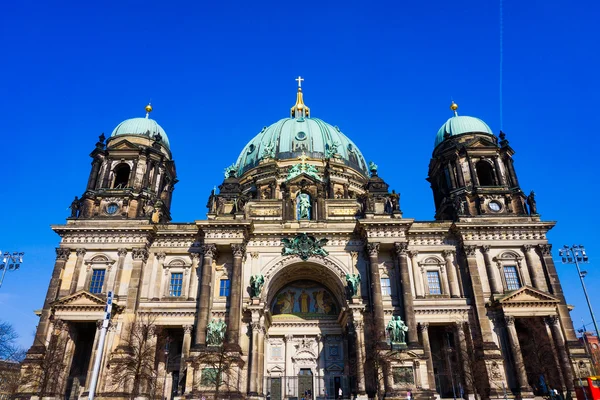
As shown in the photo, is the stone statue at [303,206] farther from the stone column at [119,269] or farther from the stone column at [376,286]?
the stone column at [119,269]

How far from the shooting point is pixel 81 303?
1314 inches

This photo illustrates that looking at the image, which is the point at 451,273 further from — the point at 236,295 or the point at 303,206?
the point at 236,295

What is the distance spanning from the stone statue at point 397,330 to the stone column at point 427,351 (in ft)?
7.02

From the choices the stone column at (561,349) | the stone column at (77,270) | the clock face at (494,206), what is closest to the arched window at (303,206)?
the clock face at (494,206)

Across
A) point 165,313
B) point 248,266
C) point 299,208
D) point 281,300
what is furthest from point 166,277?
point 299,208

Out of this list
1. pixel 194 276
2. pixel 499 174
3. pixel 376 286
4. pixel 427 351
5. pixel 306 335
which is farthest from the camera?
pixel 499 174

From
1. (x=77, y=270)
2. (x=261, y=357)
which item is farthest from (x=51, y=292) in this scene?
(x=261, y=357)

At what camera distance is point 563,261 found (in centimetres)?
3108

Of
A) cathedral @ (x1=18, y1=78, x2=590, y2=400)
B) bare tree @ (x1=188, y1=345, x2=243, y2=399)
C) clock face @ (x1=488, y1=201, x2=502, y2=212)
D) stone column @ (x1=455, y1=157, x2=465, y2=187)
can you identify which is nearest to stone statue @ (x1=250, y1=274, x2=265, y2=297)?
cathedral @ (x1=18, y1=78, x2=590, y2=400)

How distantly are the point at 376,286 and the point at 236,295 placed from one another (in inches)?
435

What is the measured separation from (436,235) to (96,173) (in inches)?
1252

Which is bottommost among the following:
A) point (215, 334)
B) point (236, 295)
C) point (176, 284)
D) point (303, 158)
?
point (215, 334)

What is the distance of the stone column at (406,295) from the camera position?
1270 inches

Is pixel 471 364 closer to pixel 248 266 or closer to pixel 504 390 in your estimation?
pixel 504 390
